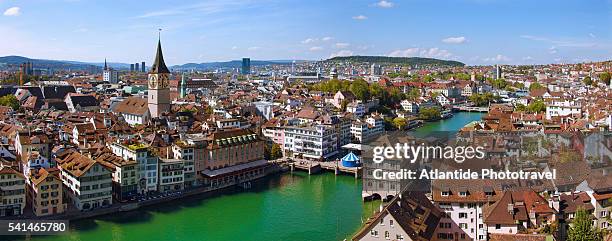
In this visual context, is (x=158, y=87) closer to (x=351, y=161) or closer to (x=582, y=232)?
(x=351, y=161)

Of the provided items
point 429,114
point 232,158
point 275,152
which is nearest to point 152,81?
point 275,152

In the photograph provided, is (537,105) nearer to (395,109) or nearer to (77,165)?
(395,109)

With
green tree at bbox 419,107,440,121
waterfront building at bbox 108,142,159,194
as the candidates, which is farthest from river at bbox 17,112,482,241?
green tree at bbox 419,107,440,121

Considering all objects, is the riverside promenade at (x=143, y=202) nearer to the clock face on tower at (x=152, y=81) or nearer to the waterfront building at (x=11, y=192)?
the waterfront building at (x=11, y=192)

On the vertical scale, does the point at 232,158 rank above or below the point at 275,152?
above

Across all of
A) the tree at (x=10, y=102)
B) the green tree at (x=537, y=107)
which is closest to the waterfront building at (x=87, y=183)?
the tree at (x=10, y=102)
